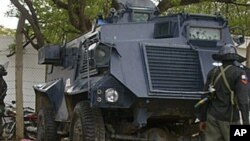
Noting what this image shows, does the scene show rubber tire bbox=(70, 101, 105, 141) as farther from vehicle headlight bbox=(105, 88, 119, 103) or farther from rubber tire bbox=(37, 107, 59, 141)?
rubber tire bbox=(37, 107, 59, 141)

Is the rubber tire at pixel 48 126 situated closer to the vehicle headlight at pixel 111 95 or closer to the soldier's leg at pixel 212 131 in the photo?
the vehicle headlight at pixel 111 95

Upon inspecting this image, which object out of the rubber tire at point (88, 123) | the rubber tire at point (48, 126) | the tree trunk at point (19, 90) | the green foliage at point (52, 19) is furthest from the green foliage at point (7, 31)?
the rubber tire at point (88, 123)

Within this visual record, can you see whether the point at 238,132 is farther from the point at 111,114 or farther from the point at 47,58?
the point at 47,58

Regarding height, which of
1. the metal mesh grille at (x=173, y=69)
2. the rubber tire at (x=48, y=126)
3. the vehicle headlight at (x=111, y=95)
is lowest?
the rubber tire at (x=48, y=126)

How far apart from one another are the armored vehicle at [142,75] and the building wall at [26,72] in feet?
31.8

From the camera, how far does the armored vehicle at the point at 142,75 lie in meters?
7.96

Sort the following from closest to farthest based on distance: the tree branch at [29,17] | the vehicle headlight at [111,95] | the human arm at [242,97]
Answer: the human arm at [242,97] < the vehicle headlight at [111,95] < the tree branch at [29,17]

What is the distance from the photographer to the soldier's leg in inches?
279

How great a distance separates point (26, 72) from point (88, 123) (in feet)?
37.7

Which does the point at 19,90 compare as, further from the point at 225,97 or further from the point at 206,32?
the point at 225,97

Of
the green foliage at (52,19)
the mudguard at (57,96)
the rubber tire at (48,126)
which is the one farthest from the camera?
the green foliage at (52,19)

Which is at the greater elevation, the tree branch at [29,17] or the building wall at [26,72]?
the tree branch at [29,17]

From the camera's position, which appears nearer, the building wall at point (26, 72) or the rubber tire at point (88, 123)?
the rubber tire at point (88, 123)

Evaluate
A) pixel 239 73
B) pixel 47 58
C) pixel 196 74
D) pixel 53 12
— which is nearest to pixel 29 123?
pixel 53 12
